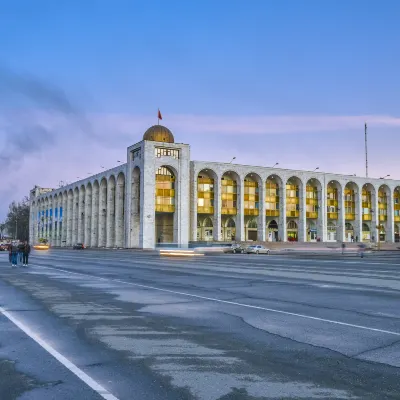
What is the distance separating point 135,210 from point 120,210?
7.59 m

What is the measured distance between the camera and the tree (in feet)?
529

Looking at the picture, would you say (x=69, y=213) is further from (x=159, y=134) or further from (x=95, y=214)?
(x=159, y=134)

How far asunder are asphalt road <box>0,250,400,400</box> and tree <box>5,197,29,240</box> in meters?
157

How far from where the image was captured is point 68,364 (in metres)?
5.94

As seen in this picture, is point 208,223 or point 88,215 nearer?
point 208,223

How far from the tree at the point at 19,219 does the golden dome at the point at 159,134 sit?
9433cm

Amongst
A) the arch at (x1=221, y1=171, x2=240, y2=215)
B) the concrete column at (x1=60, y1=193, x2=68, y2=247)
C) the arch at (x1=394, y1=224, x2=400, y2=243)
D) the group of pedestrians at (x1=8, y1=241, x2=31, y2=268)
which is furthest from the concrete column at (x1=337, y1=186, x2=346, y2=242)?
the group of pedestrians at (x1=8, y1=241, x2=31, y2=268)

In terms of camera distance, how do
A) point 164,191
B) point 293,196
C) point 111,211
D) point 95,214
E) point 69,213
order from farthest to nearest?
point 69,213, point 95,214, point 293,196, point 111,211, point 164,191

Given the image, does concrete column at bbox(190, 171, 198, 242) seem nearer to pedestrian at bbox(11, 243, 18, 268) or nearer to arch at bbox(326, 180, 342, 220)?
arch at bbox(326, 180, 342, 220)

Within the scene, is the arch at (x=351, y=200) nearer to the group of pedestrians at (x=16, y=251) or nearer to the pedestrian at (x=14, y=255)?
the group of pedestrians at (x=16, y=251)

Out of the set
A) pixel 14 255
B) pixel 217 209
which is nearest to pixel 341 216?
pixel 217 209

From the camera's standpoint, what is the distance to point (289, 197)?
286 ft

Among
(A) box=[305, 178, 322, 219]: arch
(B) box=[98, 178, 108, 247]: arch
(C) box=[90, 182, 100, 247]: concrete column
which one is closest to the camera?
(A) box=[305, 178, 322, 219]: arch

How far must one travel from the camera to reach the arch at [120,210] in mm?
83688
